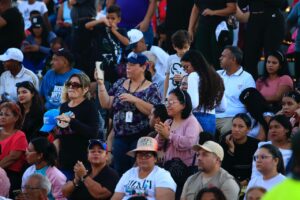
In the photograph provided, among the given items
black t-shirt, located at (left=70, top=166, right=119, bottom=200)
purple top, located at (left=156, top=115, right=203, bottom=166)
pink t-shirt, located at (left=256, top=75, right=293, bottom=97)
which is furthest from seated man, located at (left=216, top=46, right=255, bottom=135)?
black t-shirt, located at (left=70, top=166, right=119, bottom=200)

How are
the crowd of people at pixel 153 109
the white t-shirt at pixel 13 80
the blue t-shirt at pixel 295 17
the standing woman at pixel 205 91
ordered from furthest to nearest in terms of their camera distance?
the white t-shirt at pixel 13 80
the blue t-shirt at pixel 295 17
the standing woman at pixel 205 91
the crowd of people at pixel 153 109

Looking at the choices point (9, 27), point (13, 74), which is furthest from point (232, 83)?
point (9, 27)

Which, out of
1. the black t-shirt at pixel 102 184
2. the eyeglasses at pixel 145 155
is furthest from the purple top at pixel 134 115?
the eyeglasses at pixel 145 155

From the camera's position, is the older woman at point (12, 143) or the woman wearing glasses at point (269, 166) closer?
the woman wearing glasses at point (269, 166)

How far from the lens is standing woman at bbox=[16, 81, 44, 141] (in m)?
10.8

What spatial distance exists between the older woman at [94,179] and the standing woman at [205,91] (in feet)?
3.66

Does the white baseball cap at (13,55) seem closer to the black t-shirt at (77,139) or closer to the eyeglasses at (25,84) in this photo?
the eyeglasses at (25,84)

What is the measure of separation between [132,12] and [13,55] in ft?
6.98

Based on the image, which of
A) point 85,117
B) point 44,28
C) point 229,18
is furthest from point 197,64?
point 44,28

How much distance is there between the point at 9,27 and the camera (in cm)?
1272

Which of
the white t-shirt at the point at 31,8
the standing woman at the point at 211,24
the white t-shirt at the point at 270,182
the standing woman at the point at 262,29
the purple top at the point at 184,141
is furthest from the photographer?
the white t-shirt at the point at 31,8

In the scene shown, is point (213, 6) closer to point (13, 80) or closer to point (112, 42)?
point (112, 42)

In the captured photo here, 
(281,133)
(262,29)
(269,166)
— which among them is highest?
(262,29)

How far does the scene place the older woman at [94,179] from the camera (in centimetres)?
850
